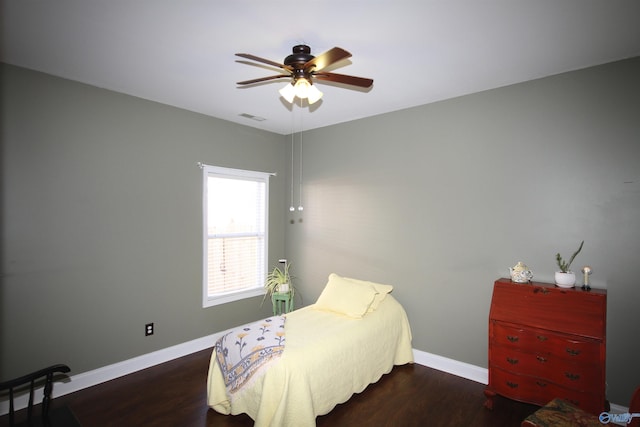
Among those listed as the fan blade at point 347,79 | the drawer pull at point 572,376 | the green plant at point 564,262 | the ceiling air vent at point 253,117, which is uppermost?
the ceiling air vent at point 253,117

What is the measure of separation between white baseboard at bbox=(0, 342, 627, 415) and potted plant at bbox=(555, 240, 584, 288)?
0.98 m

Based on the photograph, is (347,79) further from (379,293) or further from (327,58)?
(379,293)

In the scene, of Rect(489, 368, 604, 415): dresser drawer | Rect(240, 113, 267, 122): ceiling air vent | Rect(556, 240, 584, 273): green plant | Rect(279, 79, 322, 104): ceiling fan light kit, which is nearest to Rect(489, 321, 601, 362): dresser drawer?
Rect(489, 368, 604, 415): dresser drawer

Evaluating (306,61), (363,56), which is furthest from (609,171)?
(306,61)

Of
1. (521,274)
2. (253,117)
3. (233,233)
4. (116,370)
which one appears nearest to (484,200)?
(521,274)

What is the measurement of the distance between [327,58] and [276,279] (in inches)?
119

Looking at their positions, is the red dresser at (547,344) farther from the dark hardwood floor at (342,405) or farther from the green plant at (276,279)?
the green plant at (276,279)

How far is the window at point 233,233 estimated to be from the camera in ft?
13.0

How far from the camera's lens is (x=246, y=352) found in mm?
2488

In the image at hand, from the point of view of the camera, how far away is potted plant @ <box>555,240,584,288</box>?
2.57 meters

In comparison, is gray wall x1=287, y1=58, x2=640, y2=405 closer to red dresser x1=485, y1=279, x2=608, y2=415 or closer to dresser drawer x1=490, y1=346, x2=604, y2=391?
red dresser x1=485, y1=279, x2=608, y2=415

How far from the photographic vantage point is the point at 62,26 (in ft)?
6.88

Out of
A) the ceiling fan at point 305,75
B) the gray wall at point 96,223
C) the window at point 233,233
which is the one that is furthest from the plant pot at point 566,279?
the gray wall at point 96,223

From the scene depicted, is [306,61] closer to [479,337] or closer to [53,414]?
[53,414]
